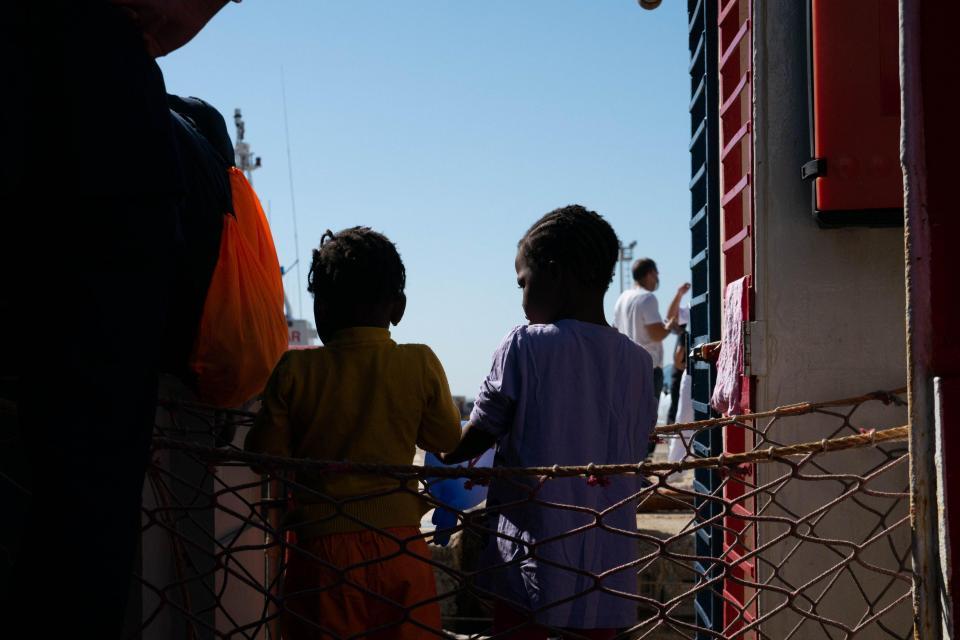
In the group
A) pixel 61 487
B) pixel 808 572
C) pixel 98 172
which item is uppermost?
pixel 98 172

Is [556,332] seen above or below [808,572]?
above

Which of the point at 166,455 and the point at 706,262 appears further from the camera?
the point at 706,262

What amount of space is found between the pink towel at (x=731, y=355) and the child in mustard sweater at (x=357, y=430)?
91 centimetres

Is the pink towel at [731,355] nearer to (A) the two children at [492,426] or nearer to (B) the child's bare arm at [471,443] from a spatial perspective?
(A) the two children at [492,426]

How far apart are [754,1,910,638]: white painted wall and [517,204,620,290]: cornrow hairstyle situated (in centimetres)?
50

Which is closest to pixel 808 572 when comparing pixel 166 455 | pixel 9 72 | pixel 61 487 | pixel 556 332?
pixel 556 332

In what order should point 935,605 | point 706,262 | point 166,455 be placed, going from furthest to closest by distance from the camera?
point 706,262 → point 166,455 → point 935,605

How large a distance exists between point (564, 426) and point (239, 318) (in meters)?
0.80

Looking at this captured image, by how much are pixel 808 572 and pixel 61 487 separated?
6.64 feet

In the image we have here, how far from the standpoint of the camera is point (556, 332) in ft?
7.95

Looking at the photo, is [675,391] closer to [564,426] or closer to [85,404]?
[564,426]

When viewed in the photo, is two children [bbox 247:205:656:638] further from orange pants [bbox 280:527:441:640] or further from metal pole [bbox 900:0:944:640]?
metal pole [bbox 900:0:944:640]

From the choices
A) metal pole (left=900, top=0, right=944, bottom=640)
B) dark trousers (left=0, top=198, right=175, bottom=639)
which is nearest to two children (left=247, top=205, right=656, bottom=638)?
metal pole (left=900, top=0, right=944, bottom=640)

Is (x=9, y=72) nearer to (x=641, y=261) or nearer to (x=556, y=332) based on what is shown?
(x=556, y=332)
